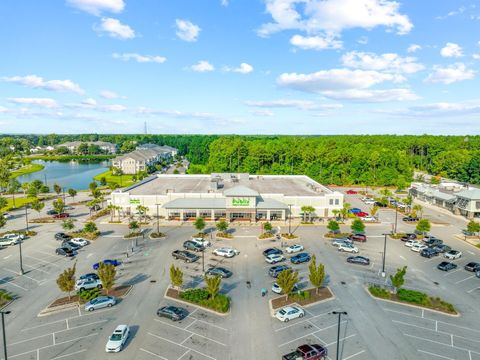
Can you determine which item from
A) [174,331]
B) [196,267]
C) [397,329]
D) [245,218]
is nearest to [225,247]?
[196,267]

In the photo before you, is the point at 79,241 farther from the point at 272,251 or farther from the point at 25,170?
the point at 25,170

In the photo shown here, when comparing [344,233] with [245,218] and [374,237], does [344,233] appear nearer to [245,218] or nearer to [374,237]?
[374,237]

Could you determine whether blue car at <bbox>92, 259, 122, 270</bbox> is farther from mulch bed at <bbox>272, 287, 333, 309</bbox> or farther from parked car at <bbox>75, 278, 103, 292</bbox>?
mulch bed at <bbox>272, 287, 333, 309</bbox>

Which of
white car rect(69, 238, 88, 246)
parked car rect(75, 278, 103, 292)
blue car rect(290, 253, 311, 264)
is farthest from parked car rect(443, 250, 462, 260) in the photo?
white car rect(69, 238, 88, 246)

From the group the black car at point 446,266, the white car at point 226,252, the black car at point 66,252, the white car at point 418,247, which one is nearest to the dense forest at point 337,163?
the white car at point 418,247

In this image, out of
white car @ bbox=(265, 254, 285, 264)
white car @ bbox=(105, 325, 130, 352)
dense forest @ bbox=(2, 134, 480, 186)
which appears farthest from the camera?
dense forest @ bbox=(2, 134, 480, 186)

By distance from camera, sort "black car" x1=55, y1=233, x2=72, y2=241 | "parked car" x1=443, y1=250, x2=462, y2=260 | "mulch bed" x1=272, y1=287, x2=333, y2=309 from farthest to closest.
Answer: "black car" x1=55, y1=233, x2=72, y2=241
"parked car" x1=443, y1=250, x2=462, y2=260
"mulch bed" x1=272, y1=287, x2=333, y2=309
